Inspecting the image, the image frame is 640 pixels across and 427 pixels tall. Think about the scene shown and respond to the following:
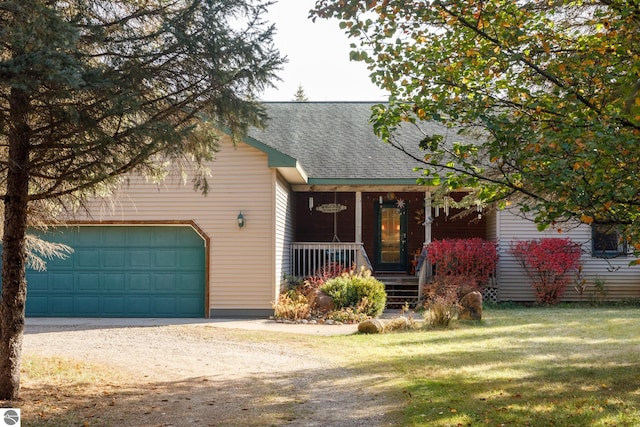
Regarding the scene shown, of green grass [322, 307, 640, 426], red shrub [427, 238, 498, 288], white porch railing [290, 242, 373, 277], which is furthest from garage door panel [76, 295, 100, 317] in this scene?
red shrub [427, 238, 498, 288]

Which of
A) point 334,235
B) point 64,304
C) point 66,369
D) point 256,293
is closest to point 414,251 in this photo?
point 334,235

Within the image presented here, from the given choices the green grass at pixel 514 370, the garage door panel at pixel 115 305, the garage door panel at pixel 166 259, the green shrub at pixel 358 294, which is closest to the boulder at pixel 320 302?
the green shrub at pixel 358 294

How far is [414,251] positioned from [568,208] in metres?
14.6

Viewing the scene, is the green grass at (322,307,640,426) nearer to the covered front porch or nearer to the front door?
the covered front porch

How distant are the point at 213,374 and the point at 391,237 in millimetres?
12064

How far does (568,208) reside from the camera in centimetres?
579

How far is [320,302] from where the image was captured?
15234 mm

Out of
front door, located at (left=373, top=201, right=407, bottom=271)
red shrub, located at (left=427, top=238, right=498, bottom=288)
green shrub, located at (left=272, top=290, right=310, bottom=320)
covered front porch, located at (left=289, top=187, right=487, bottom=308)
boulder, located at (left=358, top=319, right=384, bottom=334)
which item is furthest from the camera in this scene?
front door, located at (left=373, top=201, right=407, bottom=271)

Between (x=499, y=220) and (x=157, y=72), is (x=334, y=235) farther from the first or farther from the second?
(x=157, y=72)

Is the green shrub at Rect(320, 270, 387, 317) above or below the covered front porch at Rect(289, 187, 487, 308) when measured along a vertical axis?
below

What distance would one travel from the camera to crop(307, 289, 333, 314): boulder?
49.7 feet

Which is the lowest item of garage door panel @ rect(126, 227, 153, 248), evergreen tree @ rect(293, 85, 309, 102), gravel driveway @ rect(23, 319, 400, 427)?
gravel driveway @ rect(23, 319, 400, 427)

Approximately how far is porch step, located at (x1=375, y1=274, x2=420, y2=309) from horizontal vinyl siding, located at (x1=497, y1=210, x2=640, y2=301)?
2348 millimetres

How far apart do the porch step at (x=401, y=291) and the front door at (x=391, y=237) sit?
1885 millimetres
